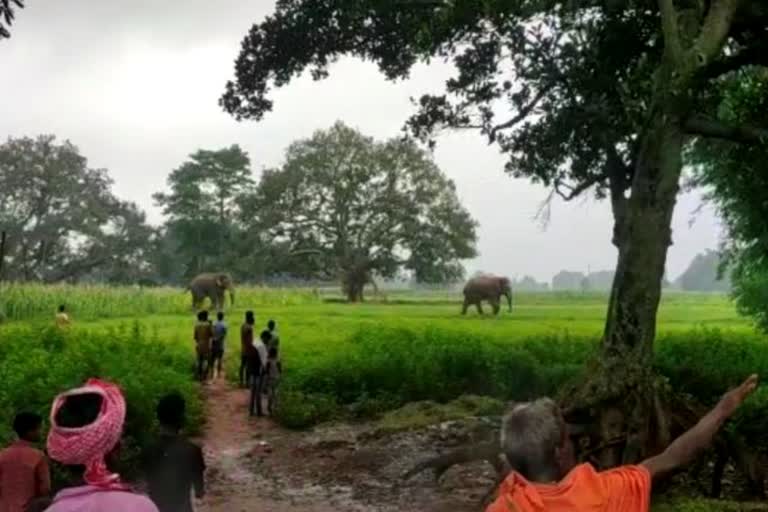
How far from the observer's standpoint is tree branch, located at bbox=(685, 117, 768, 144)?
1038cm

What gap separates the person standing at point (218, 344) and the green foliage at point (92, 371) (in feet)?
1.86

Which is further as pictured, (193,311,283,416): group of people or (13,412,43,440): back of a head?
(193,311,283,416): group of people

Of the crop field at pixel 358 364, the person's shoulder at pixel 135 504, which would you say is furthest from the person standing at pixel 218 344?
the person's shoulder at pixel 135 504

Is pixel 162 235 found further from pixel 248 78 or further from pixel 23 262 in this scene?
pixel 248 78

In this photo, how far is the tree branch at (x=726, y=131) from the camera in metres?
10.4

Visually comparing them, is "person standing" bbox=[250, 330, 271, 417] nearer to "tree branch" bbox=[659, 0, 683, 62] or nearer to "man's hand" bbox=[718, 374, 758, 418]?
"tree branch" bbox=[659, 0, 683, 62]

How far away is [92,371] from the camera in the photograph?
1403 cm

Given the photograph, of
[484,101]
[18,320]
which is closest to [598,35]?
[484,101]

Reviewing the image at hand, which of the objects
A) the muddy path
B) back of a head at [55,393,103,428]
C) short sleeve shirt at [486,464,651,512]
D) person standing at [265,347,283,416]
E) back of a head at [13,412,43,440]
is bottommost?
the muddy path

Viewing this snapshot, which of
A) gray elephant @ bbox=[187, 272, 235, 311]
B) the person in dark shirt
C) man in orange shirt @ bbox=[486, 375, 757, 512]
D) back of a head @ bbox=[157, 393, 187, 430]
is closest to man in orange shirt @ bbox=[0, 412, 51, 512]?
the person in dark shirt

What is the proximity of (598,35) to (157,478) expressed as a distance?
10.5m

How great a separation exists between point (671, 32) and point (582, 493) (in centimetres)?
791

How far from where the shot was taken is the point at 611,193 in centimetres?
1916

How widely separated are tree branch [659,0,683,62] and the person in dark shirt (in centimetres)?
625
